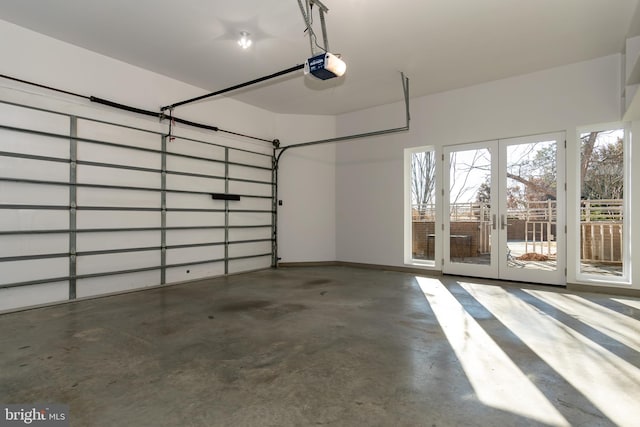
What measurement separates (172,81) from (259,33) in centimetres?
222

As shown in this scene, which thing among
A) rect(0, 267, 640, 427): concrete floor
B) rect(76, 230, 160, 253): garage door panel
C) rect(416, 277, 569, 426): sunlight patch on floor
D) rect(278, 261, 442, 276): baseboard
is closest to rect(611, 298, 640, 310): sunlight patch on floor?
rect(0, 267, 640, 427): concrete floor

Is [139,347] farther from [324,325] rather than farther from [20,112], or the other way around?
[20,112]

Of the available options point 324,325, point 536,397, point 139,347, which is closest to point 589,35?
point 536,397

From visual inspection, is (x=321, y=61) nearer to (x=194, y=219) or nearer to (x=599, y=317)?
(x=194, y=219)

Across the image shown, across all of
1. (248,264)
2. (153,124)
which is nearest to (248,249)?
(248,264)

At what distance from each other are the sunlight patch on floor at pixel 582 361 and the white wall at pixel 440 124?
260 cm

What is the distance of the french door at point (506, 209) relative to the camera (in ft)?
16.6

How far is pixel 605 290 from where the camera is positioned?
4.60 m

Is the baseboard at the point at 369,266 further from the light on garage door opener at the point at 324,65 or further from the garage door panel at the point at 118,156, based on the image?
the light on garage door opener at the point at 324,65

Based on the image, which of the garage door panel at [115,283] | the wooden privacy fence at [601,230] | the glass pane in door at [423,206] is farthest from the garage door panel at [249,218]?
the wooden privacy fence at [601,230]

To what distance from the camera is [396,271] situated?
Answer: 655 centimetres

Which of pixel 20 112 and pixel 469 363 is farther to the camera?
pixel 20 112

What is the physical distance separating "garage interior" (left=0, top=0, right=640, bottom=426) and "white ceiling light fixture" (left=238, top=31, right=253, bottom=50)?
0.08 ft

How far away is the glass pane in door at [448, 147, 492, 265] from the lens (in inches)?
222
